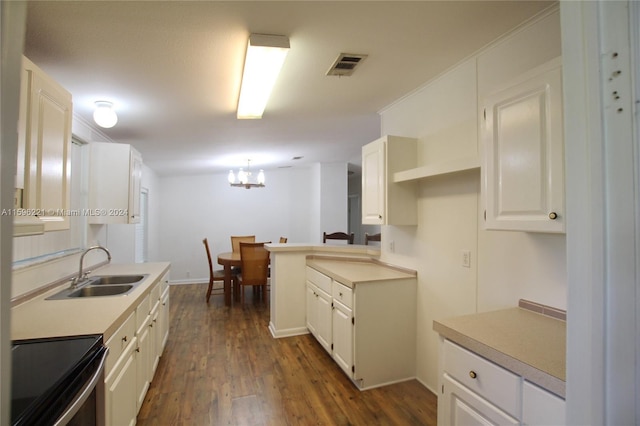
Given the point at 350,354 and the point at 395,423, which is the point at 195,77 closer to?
the point at 350,354

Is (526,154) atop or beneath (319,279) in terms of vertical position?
atop

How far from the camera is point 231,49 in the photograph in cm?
174

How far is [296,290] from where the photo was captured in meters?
3.64

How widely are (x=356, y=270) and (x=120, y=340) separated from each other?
1.92 metres

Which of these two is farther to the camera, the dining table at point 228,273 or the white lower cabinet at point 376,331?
the dining table at point 228,273

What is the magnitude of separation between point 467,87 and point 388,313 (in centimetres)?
179

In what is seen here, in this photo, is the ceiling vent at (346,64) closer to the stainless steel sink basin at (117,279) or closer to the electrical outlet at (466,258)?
the electrical outlet at (466,258)

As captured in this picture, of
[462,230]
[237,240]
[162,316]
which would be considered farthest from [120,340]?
[237,240]

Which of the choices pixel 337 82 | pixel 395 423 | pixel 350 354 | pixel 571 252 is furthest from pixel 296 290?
pixel 571 252

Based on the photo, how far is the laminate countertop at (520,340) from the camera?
1049 millimetres

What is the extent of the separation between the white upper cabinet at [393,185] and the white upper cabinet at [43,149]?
2.10 meters

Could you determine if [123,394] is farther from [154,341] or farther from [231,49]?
[231,49]

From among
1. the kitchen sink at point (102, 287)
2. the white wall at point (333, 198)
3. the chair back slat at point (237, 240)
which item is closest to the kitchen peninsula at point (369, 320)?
the kitchen sink at point (102, 287)

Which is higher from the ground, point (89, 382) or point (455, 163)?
point (455, 163)
